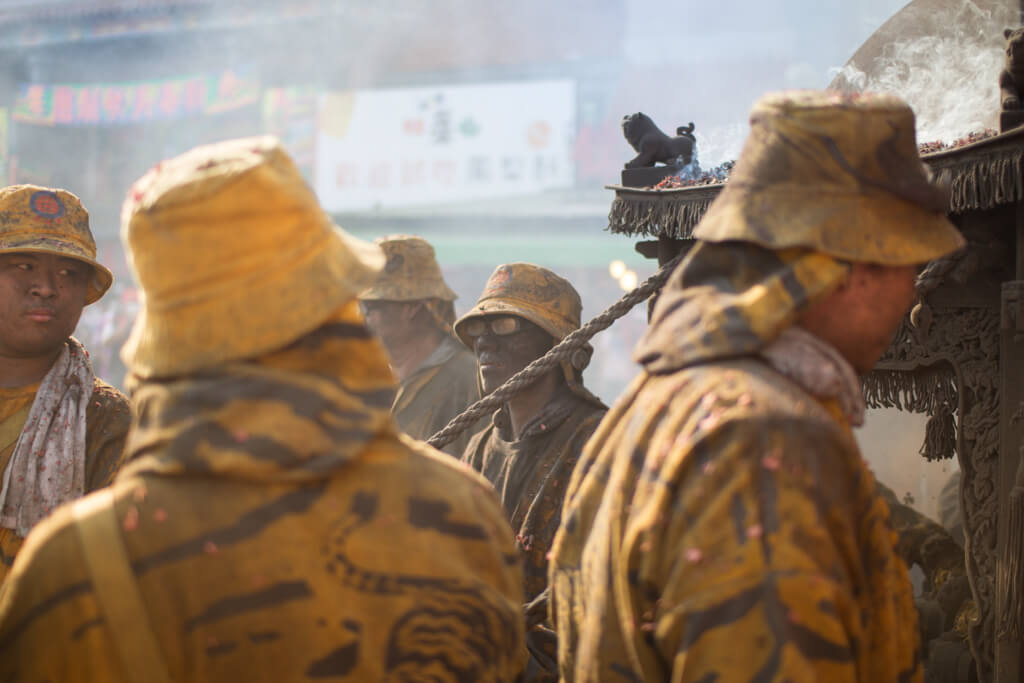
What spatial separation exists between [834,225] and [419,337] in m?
4.16

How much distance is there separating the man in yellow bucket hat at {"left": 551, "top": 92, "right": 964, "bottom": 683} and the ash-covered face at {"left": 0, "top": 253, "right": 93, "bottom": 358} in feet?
7.26

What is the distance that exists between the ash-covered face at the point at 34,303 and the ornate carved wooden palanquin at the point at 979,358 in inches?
85.4

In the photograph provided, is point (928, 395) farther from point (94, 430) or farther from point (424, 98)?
point (424, 98)

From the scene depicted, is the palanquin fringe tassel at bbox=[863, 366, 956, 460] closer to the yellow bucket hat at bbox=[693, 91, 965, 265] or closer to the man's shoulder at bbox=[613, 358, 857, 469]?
the yellow bucket hat at bbox=[693, 91, 965, 265]

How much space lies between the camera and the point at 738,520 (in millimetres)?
1657

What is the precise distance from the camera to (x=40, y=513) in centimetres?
319

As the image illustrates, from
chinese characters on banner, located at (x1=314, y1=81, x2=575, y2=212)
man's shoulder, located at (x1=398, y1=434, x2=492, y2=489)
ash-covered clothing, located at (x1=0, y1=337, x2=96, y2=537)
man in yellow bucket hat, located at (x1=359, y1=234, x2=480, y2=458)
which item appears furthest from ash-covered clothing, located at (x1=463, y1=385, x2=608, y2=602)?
chinese characters on banner, located at (x1=314, y1=81, x2=575, y2=212)

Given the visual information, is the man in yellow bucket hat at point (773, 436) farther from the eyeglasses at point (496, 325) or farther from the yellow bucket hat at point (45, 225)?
the eyeglasses at point (496, 325)

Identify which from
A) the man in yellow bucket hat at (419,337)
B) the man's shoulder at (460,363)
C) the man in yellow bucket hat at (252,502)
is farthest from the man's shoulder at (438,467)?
the man's shoulder at (460,363)

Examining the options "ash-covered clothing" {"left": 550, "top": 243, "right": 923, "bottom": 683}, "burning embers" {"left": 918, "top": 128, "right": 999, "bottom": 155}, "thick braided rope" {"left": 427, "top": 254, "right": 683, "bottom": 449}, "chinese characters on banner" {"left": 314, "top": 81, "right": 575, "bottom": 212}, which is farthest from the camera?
"chinese characters on banner" {"left": 314, "top": 81, "right": 575, "bottom": 212}

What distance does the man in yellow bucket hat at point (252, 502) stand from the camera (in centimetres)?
149

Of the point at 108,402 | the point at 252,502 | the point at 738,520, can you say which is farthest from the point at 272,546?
the point at 108,402

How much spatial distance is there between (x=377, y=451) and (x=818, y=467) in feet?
2.38

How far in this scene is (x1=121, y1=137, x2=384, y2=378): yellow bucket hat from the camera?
5.15 ft
